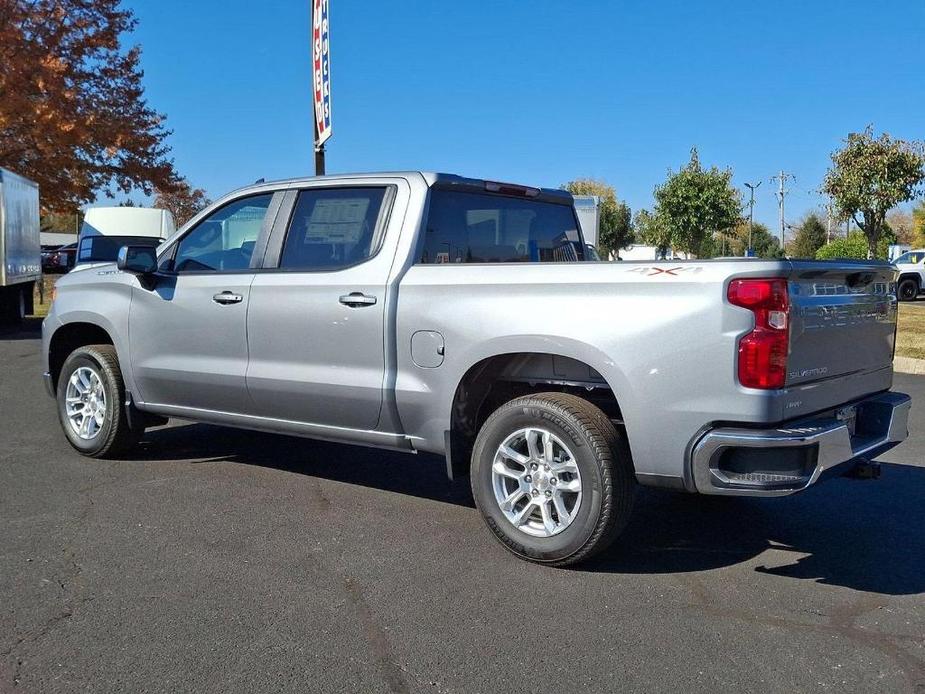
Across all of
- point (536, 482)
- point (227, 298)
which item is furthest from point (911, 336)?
point (227, 298)

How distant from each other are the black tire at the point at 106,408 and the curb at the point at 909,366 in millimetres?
10067

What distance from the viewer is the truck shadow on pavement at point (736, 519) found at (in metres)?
4.43

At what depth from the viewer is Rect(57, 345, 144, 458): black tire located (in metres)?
6.26

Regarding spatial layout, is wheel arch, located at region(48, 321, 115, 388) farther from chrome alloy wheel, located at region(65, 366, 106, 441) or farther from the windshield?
the windshield

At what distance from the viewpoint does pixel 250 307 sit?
5.44m

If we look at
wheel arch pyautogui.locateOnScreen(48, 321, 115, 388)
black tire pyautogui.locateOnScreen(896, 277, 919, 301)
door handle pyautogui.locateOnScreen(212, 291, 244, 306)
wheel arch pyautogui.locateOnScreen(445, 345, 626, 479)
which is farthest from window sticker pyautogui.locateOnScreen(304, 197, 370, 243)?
black tire pyautogui.locateOnScreen(896, 277, 919, 301)

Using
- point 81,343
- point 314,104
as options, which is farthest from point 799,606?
point 314,104

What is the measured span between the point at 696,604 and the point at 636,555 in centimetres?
65

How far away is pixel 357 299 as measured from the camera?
497 centimetres

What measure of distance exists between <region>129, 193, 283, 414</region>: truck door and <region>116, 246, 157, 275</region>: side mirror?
0.36 feet

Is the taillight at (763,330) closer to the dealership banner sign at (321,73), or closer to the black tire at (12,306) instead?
the dealership banner sign at (321,73)

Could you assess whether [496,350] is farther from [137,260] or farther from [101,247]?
[101,247]

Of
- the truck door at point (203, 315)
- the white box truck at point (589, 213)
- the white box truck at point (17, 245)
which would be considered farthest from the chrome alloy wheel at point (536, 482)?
the white box truck at point (17, 245)

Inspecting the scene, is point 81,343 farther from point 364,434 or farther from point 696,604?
point 696,604
